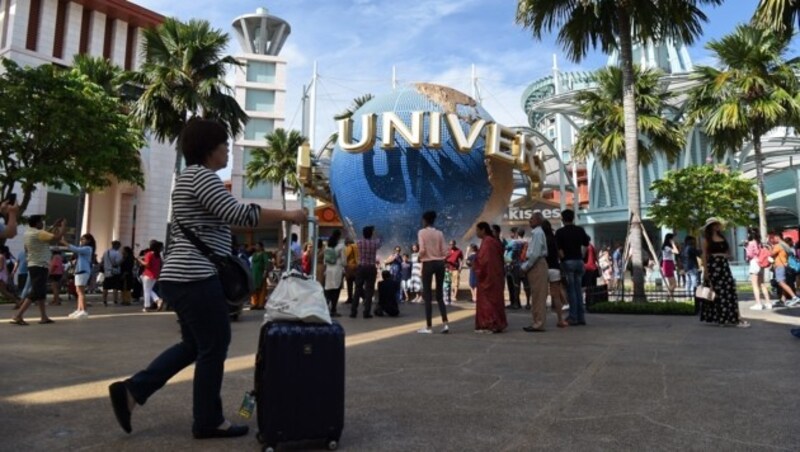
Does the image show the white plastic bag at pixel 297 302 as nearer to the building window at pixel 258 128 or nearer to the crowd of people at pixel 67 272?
the crowd of people at pixel 67 272

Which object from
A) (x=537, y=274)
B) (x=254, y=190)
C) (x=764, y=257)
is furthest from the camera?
(x=254, y=190)

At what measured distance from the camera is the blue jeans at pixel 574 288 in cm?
840

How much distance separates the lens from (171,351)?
2881 millimetres

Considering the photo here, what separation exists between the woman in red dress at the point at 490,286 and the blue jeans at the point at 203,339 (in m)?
5.06

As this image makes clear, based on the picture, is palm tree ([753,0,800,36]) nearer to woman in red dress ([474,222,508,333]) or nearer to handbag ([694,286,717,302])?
handbag ([694,286,717,302])

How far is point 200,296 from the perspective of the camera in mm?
2674

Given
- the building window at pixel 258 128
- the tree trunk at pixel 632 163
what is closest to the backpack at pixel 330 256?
the tree trunk at pixel 632 163

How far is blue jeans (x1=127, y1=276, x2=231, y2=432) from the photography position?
8.80 feet

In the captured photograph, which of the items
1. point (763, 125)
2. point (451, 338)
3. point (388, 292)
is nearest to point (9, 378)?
point (451, 338)

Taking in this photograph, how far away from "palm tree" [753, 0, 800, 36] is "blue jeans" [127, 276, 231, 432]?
→ 37.9 feet

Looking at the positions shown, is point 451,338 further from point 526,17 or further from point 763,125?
point 763,125

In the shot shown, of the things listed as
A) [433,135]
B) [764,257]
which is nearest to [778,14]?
[764,257]

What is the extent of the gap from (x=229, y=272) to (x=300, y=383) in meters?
0.70

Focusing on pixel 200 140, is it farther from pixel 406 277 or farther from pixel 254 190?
pixel 254 190
